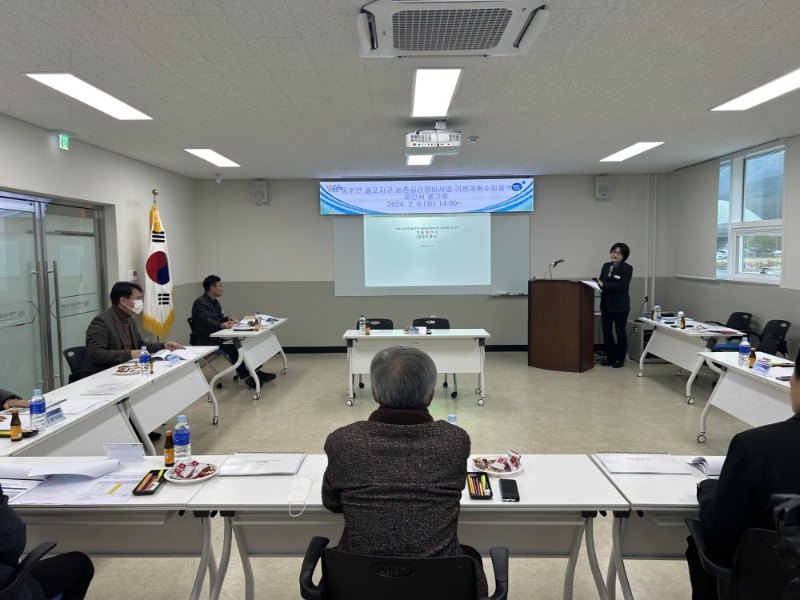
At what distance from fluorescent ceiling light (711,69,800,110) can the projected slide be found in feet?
A: 12.8

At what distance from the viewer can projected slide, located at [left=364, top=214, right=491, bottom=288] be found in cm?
782

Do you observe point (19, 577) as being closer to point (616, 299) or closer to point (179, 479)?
point (179, 479)

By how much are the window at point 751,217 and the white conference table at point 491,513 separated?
5.08 meters

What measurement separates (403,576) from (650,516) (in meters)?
1.14

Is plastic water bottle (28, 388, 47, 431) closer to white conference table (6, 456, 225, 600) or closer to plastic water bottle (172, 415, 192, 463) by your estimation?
white conference table (6, 456, 225, 600)

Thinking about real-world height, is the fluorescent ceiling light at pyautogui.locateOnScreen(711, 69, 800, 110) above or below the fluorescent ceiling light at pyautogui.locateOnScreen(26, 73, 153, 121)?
above

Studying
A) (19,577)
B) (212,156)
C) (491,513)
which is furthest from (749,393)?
(212,156)

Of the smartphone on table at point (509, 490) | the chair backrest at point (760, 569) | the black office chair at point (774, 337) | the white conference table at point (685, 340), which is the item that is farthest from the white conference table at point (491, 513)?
the black office chair at point (774, 337)

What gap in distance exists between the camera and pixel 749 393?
369cm

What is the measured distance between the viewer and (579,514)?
188 cm

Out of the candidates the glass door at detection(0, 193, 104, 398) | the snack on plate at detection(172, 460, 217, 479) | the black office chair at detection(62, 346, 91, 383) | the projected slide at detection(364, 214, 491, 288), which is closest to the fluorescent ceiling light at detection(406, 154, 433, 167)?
the projected slide at detection(364, 214, 491, 288)

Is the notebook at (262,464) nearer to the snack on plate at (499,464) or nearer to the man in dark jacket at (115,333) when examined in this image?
the snack on plate at (499,464)

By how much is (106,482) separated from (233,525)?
53 cm

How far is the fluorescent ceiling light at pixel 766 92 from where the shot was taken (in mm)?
3552
